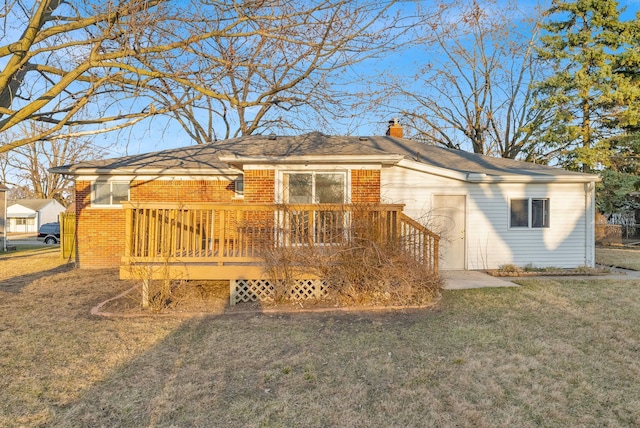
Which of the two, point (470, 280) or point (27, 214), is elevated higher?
point (27, 214)

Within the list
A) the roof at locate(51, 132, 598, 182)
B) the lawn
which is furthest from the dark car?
the lawn

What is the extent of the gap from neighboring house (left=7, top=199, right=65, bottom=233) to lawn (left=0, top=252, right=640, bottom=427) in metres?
46.4

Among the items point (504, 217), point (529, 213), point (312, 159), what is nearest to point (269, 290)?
point (312, 159)

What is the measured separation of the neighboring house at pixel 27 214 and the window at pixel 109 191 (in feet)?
136

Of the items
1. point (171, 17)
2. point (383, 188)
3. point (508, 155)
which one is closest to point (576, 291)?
point (383, 188)

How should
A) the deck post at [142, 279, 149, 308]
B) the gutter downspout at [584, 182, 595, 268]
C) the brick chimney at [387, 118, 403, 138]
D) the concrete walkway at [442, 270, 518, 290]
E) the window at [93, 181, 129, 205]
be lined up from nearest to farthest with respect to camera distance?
1. the deck post at [142, 279, 149, 308]
2. the concrete walkway at [442, 270, 518, 290]
3. the gutter downspout at [584, 182, 595, 268]
4. the window at [93, 181, 129, 205]
5. the brick chimney at [387, 118, 403, 138]

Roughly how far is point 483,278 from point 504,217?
2.34 meters

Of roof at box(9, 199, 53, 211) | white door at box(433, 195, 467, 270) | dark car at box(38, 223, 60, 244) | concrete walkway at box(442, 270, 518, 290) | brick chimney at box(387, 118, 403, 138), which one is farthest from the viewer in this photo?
roof at box(9, 199, 53, 211)

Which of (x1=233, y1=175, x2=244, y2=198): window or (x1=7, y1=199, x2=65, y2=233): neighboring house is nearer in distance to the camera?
(x1=233, y1=175, x2=244, y2=198): window

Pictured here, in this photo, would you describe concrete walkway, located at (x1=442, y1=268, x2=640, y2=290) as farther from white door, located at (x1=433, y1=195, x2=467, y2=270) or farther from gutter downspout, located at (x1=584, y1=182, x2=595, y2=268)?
gutter downspout, located at (x1=584, y1=182, x2=595, y2=268)

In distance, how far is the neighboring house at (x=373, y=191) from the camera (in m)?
9.14

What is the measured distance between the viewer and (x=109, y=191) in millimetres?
11578

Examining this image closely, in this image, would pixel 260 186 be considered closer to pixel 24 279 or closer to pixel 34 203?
pixel 24 279

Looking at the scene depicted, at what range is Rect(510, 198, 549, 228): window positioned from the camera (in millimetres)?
10719
